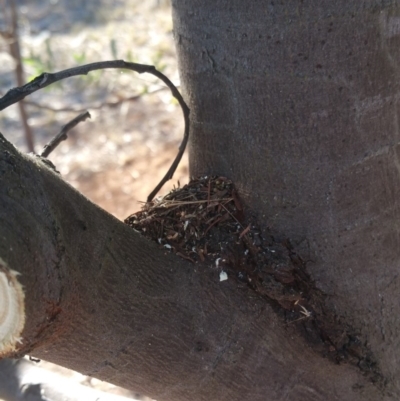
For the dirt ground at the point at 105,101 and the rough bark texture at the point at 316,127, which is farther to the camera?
the dirt ground at the point at 105,101

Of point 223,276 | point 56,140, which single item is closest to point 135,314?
point 223,276

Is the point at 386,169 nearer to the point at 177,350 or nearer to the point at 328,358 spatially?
the point at 328,358

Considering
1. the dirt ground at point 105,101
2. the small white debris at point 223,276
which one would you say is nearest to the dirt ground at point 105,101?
the dirt ground at point 105,101

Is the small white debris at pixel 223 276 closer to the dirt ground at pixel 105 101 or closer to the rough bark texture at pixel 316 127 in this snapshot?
the rough bark texture at pixel 316 127

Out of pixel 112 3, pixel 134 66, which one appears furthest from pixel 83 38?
pixel 134 66

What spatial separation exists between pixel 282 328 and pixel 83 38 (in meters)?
3.98

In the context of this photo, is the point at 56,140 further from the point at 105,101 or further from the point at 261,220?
the point at 105,101

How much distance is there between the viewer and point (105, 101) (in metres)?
3.58

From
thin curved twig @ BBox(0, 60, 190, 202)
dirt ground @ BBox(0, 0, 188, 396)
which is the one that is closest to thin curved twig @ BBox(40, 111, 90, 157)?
thin curved twig @ BBox(0, 60, 190, 202)

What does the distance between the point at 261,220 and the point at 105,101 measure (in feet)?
9.12

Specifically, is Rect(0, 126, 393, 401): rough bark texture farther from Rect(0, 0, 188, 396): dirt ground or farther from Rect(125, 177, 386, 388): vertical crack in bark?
Rect(0, 0, 188, 396): dirt ground

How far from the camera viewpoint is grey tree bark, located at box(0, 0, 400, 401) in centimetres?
79

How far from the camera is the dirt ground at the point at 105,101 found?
317cm

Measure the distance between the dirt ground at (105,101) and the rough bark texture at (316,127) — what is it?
5.17 ft
